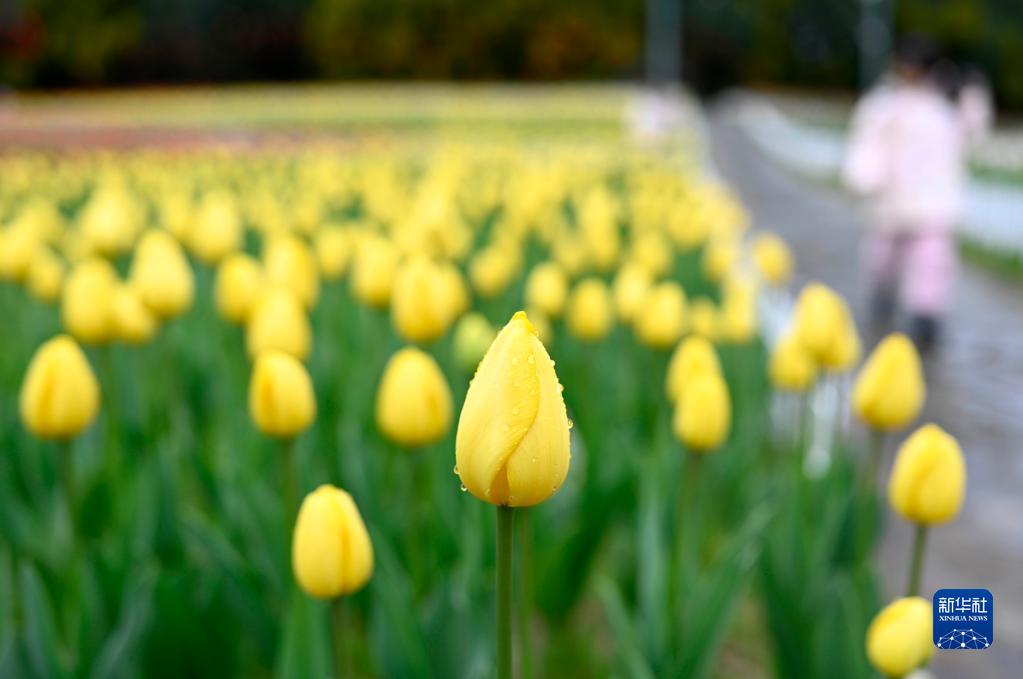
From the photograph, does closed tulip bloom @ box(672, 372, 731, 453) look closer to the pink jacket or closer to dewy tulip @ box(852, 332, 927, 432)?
dewy tulip @ box(852, 332, 927, 432)

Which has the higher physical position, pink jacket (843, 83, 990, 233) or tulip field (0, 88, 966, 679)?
pink jacket (843, 83, 990, 233)

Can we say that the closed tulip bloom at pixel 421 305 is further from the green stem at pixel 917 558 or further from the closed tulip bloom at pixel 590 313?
the green stem at pixel 917 558

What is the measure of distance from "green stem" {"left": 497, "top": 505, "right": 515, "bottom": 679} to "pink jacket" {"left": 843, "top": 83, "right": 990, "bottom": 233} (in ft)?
17.1

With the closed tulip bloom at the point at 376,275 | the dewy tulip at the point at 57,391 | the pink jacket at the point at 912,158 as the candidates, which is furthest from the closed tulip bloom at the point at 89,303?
the pink jacket at the point at 912,158

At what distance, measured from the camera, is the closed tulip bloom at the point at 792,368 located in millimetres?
2417

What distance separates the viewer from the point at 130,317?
2572 millimetres

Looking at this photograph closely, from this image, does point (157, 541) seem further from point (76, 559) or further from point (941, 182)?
point (941, 182)

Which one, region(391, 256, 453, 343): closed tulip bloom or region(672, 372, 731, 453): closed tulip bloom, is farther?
region(391, 256, 453, 343): closed tulip bloom

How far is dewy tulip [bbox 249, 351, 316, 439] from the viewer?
1781 millimetres

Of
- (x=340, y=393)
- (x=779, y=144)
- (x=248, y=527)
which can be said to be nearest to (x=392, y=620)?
(x=248, y=527)

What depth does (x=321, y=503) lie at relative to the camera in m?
1.37

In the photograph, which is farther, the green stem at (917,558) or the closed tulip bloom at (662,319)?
the closed tulip bloom at (662,319)

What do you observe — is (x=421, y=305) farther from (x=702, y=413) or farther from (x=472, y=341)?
(x=702, y=413)

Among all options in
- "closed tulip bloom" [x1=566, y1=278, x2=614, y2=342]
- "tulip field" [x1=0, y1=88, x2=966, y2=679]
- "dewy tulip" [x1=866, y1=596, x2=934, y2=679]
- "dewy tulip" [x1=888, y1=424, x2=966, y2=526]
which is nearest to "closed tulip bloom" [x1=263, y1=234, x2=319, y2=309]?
"tulip field" [x1=0, y1=88, x2=966, y2=679]
